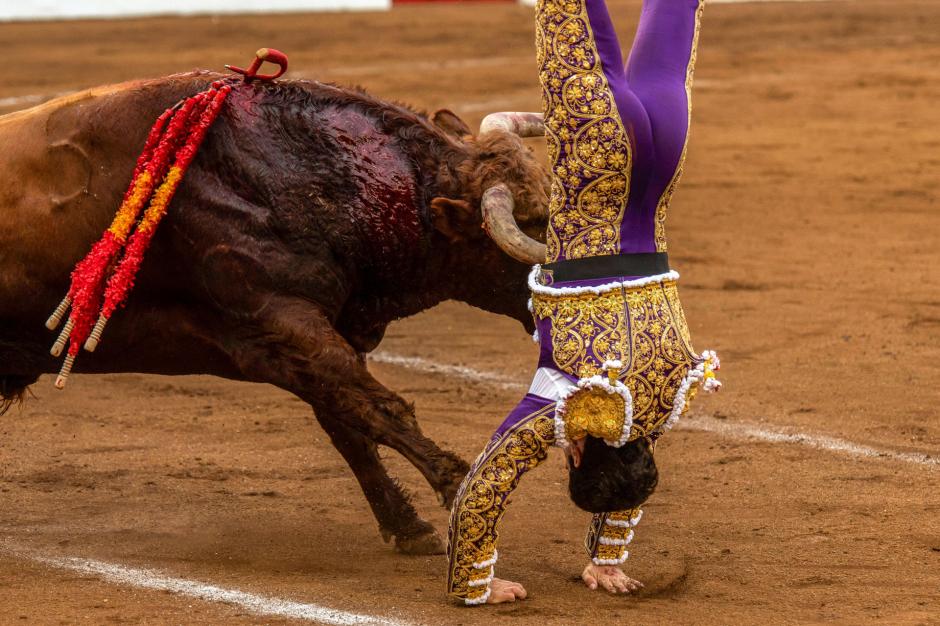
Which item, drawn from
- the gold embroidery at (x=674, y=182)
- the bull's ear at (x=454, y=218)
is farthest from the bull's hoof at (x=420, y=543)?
the gold embroidery at (x=674, y=182)

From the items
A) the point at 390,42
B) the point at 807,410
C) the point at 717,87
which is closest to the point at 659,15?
the point at 807,410

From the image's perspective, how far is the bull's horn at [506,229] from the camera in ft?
14.2

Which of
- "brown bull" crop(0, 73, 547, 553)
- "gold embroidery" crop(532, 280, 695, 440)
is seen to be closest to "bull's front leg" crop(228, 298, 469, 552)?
"brown bull" crop(0, 73, 547, 553)

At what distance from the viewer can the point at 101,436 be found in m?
6.38

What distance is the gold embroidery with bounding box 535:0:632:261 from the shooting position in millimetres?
4000

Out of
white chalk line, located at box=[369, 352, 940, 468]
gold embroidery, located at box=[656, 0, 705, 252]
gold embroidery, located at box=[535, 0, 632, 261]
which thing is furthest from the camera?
white chalk line, located at box=[369, 352, 940, 468]

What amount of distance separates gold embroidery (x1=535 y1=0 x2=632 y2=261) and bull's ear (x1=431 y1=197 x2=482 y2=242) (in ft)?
2.17

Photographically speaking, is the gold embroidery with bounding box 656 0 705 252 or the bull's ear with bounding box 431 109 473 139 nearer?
the gold embroidery with bounding box 656 0 705 252

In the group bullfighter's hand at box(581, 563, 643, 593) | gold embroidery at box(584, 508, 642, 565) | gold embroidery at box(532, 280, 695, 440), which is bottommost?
bullfighter's hand at box(581, 563, 643, 593)

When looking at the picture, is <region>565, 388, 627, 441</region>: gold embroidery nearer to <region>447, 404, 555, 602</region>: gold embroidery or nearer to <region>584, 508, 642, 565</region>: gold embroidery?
<region>447, 404, 555, 602</region>: gold embroidery

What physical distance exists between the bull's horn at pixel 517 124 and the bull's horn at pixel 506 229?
304mm

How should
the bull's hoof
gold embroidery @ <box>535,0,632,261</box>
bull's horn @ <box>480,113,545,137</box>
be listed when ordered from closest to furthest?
gold embroidery @ <box>535,0,632,261</box>
bull's horn @ <box>480,113,545,137</box>
the bull's hoof

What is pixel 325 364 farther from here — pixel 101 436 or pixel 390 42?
pixel 390 42

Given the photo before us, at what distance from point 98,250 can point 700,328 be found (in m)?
3.81
